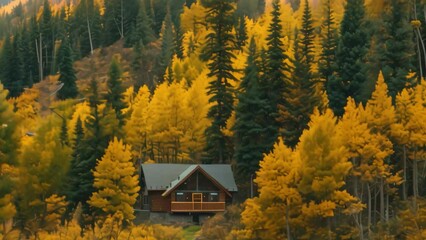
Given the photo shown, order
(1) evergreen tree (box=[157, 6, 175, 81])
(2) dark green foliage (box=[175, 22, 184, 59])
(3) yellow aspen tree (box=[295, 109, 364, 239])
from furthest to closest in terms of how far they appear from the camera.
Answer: (2) dark green foliage (box=[175, 22, 184, 59]), (1) evergreen tree (box=[157, 6, 175, 81]), (3) yellow aspen tree (box=[295, 109, 364, 239])

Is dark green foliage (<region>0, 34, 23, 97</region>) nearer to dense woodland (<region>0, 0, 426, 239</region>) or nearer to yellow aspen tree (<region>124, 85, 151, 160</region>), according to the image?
dense woodland (<region>0, 0, 426, 239</region>)

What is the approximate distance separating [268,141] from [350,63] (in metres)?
10.2

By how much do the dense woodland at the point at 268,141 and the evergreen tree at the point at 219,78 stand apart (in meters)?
0.12

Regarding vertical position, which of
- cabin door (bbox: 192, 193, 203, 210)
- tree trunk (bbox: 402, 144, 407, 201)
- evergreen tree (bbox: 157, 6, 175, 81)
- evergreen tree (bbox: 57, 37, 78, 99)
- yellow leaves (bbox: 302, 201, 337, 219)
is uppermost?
evergreen tree (bbox: 157, 6, 175, 81)

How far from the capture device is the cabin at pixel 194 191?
6569 cm

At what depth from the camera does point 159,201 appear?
219ft

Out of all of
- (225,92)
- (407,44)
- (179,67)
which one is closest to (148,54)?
(179,67)

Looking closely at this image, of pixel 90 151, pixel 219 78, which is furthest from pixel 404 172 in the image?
pixel 90 151

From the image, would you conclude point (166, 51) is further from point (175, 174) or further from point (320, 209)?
point (320, 209)

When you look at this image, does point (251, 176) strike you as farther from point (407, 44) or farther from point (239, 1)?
point (239, 1)

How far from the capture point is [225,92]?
65875mm

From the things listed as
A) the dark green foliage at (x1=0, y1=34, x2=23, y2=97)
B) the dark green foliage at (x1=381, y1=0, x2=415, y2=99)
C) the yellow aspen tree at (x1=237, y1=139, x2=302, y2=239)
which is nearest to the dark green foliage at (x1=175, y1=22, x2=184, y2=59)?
the dark green foliage at (x1=0, y1=34, x2=23, y2=97)

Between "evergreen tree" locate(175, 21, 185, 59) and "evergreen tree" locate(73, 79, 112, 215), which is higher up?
"evergreen tree" locate(175, 21, 185, 59)

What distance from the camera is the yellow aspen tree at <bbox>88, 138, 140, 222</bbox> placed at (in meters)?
58.2
